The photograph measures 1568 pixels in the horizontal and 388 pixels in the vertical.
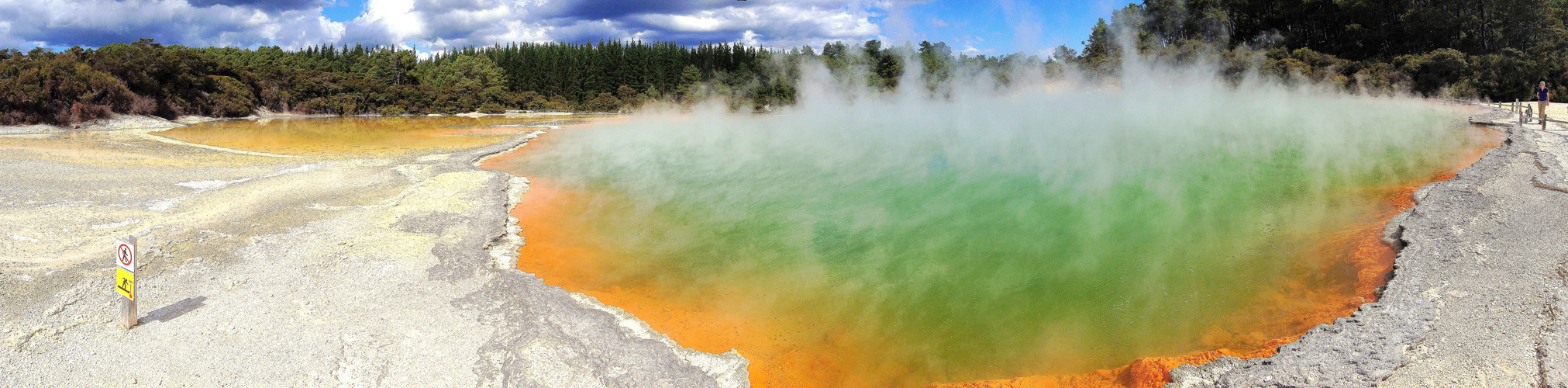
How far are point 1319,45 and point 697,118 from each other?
30210 millimetres

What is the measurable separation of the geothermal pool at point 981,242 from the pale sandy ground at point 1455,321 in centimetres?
46

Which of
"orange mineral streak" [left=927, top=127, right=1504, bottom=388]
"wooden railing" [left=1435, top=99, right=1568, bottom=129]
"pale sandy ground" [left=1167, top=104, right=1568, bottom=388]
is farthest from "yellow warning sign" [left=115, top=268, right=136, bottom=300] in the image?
"wooden railing" [left=1435, top=99, right=1568, bottom=129]

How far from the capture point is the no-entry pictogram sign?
13.3 ft

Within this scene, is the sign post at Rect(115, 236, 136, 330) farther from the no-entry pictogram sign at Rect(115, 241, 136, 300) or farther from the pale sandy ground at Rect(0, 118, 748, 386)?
the pale sandy ground at Rect(0, 118, 748, 386)

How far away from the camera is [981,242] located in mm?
6922

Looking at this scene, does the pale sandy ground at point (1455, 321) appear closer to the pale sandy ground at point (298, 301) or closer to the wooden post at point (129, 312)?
the pale sandy ground at point (298, 301)

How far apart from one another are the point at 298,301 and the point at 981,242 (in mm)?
5820

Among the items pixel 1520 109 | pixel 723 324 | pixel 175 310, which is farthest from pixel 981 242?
pixel 1520 109

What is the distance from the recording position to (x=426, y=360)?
13.0 feet

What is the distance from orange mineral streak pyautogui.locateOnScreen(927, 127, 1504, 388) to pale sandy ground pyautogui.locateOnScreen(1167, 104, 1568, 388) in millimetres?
193

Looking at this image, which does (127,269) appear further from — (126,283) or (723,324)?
(723,324)

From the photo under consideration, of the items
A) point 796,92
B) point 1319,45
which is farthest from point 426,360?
point 1319,45

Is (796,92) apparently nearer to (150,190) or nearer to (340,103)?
(340,103)

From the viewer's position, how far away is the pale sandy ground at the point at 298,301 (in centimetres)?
383
